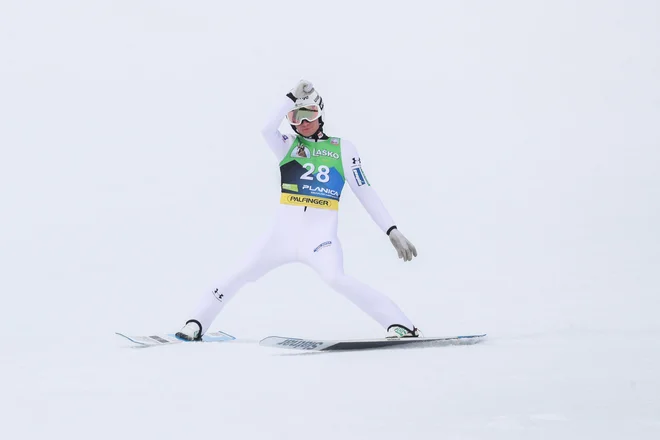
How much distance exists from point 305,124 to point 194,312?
1768 mm

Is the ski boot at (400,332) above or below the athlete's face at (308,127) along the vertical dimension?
below

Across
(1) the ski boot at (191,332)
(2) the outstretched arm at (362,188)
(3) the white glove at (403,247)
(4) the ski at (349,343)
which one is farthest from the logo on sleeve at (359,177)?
(1) the ski boot at (191,332)

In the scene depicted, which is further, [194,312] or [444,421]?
[194,312]

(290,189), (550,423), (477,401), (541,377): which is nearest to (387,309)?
(290,189)

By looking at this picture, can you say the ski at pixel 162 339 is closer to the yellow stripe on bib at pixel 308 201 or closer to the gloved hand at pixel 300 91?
the yellow stripe on bib at pixel 308 201

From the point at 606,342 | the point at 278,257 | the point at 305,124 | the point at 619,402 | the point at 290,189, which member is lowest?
the point at 619,402

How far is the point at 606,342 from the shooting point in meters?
7.09

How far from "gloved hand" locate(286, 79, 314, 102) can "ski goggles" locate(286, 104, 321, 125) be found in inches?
3.7

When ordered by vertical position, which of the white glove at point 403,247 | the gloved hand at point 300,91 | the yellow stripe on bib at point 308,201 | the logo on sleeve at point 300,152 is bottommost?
the white glove at point 403,247

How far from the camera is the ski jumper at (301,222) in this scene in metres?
7.45

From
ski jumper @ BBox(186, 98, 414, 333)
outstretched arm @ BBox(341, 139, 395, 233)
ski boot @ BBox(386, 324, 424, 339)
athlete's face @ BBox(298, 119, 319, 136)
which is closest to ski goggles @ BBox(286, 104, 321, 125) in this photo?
athlete's face @ BBox(298, 119, 319, 136)

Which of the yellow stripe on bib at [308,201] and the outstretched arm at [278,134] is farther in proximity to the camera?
the yellow stripe on bib at [308,201]

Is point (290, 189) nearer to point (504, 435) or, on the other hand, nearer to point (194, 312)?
point (194, 312)

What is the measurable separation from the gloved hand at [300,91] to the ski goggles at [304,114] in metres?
0.09
